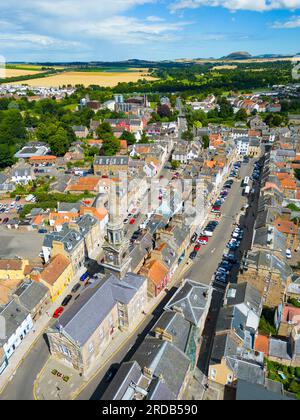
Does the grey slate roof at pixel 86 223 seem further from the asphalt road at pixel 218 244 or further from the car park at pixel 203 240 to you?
the car park at pixel 203 240

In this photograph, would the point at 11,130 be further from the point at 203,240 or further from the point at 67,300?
the point at 203,240

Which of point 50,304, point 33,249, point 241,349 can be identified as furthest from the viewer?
point 33,249

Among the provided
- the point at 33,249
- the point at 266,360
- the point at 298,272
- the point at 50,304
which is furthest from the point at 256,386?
the point at 33,249

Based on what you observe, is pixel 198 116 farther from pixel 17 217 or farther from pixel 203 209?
pixel 17 217

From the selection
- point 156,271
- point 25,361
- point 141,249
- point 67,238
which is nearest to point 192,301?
point 156,271

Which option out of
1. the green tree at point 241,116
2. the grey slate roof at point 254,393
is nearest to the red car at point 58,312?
the grey slate roof at point 254,393

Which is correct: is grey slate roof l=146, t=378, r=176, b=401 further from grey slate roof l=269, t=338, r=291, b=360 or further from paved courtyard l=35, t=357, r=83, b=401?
grey slate roof l=269, t=338, r=291, b=360
